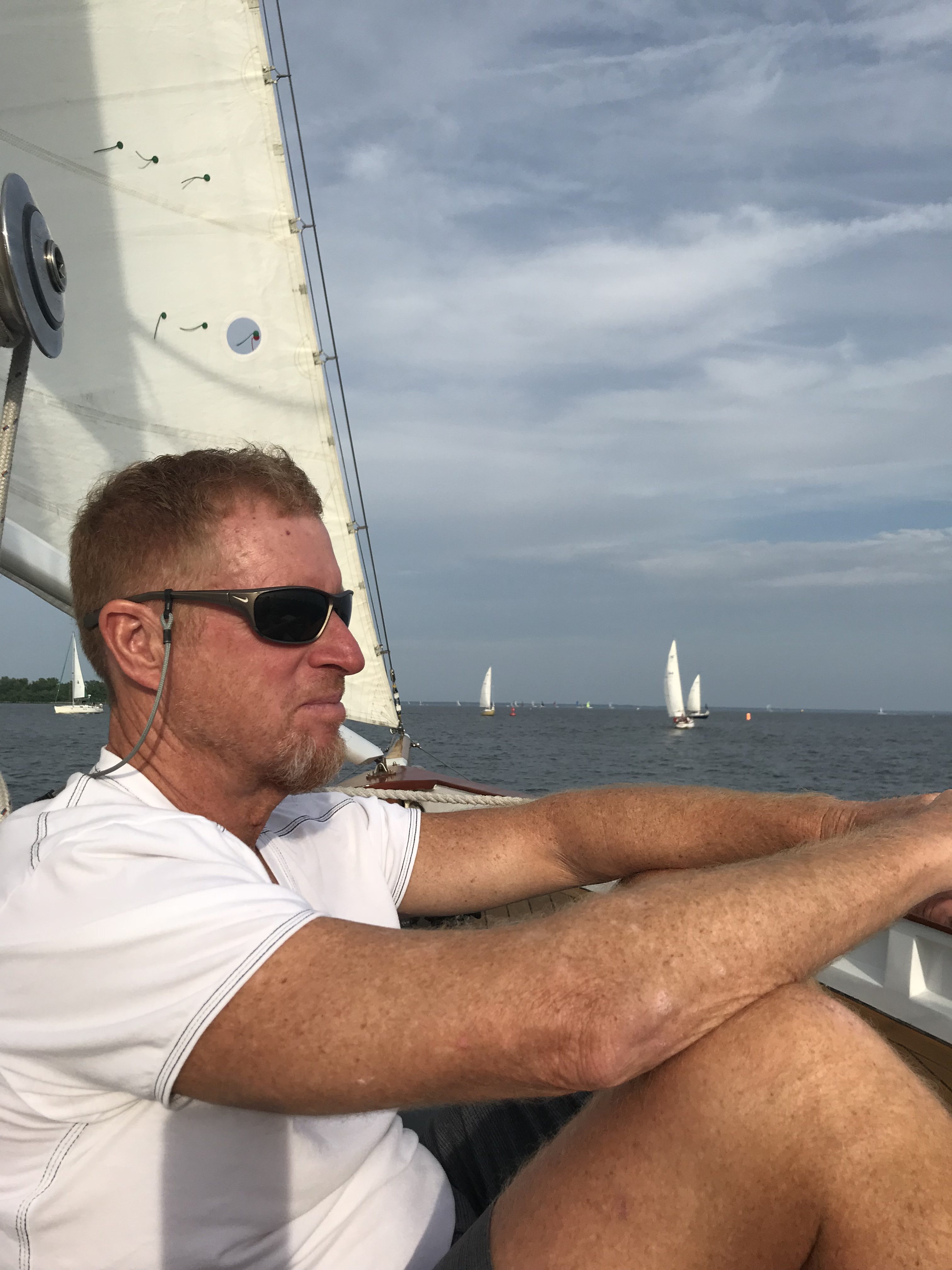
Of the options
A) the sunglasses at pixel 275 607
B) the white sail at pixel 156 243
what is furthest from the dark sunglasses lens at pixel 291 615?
the white sail at pixel 156 243

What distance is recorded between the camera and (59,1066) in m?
0.93

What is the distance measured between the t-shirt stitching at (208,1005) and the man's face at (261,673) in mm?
482

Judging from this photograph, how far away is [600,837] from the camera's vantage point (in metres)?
1.76

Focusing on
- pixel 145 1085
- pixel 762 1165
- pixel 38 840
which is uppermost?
pixel 38 840

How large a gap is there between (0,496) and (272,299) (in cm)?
551

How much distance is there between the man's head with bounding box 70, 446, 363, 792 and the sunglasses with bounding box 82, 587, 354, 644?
10mm

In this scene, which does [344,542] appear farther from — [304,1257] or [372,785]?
[304,1257]

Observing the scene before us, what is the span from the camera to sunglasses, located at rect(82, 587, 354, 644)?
128 centimetres

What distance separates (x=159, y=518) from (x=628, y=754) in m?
44.9

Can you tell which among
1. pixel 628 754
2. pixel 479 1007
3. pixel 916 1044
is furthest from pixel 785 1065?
pixel 628 754

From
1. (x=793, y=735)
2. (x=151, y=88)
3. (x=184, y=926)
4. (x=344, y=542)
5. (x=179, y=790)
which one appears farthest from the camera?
(x=793, y=735)

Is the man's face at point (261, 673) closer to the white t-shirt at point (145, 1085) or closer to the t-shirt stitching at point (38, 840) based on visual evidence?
the white t-shirt at point (145, 1085)

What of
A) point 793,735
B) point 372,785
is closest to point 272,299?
point 372,785

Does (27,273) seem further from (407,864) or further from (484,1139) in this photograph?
(484,1139)
